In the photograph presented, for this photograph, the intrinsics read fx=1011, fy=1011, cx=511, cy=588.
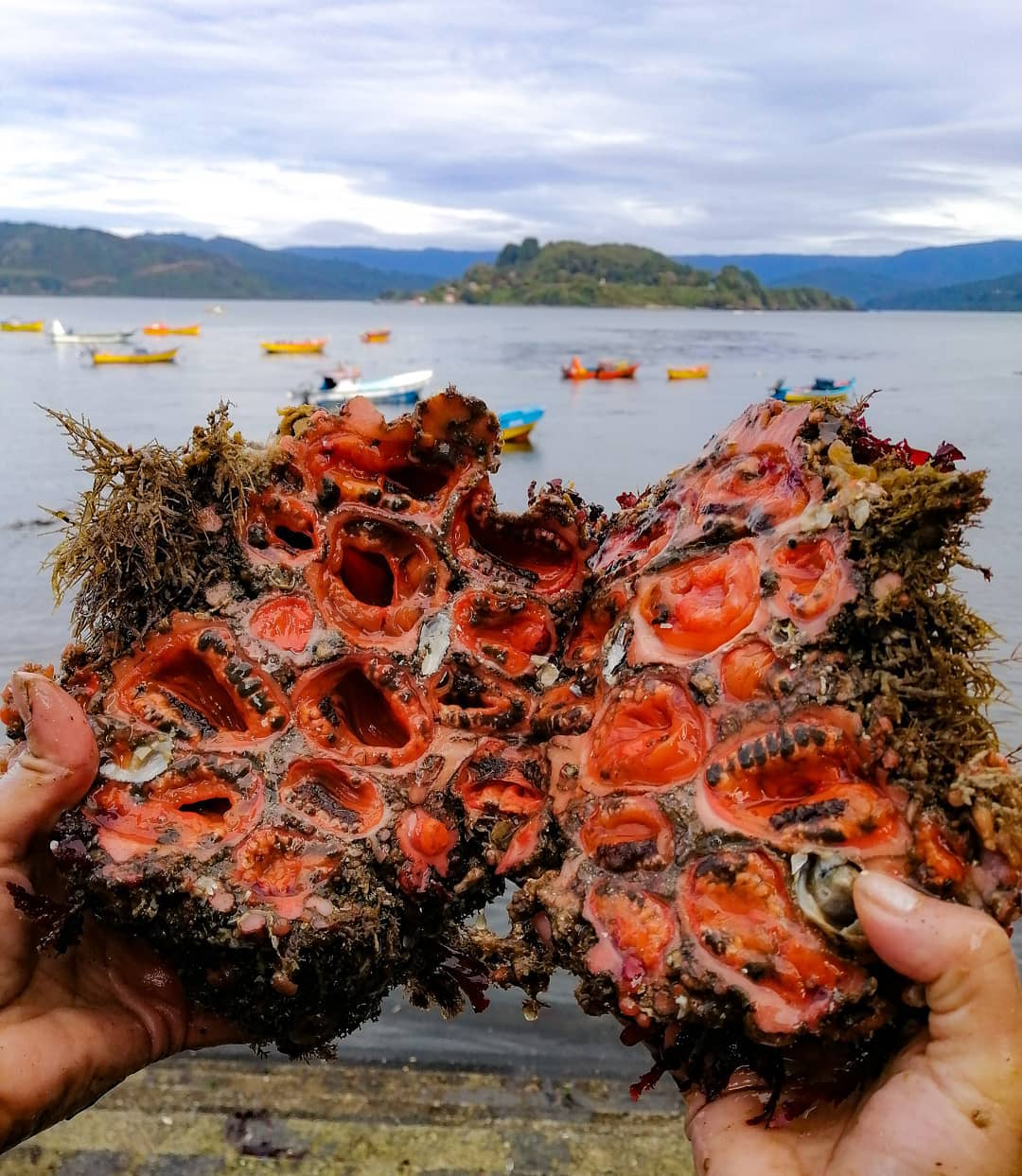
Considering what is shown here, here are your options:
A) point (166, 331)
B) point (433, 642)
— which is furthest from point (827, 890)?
point (166, 331)

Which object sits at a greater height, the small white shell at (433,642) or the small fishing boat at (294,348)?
the small fishing boat at (294,348)

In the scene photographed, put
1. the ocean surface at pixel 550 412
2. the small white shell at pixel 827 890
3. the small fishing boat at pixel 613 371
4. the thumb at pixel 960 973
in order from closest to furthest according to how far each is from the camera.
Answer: the thumb at pixel 960 973, the small white shell at pixel 827 890, the ocean surface at pixel 550 412, the small fishing boat at pixel 613 371

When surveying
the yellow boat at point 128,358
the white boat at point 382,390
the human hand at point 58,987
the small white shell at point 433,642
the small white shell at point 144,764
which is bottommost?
the human hand at point 58,987

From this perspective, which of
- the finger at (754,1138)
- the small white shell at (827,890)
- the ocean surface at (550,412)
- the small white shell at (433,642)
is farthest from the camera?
the ocean surface at (550,412)

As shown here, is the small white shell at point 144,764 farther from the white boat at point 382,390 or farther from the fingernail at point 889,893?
the white boat at point 382,390

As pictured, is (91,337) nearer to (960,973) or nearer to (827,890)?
(827,890)

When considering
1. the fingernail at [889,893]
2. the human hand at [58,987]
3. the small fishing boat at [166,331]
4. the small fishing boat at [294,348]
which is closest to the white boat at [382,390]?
the human hand at [58,987]

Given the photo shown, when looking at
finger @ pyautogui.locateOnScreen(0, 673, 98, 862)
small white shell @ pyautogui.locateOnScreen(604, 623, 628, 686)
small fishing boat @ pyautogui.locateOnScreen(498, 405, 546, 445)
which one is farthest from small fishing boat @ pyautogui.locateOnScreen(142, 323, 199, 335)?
small white shell @ pyautogui.locateOnScreen(604, 623, 628, 686)

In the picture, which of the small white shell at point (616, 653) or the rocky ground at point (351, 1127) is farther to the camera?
the rocky ground at point (351, 1127)
